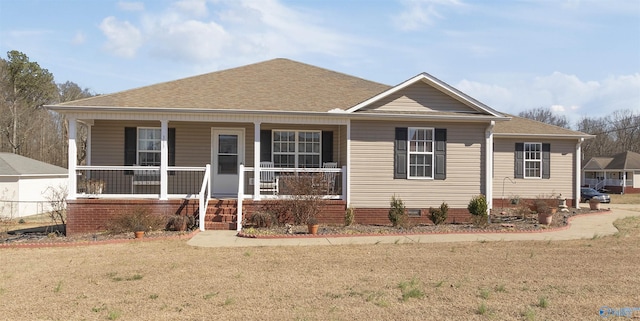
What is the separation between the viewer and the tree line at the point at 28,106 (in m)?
40.2

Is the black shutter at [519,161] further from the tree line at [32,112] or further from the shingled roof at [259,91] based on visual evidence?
the tree line at [32,112]

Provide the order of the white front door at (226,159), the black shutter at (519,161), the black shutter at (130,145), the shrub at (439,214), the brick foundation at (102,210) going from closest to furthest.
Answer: the brick foundation at (102,210)
the shrub at (439,214)
the black shutter at (130,145)
the white front door at (226,159)
the black shutter at (519,161)

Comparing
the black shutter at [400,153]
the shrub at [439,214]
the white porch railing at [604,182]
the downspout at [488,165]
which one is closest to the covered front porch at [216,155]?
the black shutter at [400,153]

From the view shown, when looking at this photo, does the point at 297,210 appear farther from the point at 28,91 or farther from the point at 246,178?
the point at 28,91

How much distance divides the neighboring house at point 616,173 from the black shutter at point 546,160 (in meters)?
27.8

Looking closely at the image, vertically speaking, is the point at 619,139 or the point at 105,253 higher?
the point at 619,139

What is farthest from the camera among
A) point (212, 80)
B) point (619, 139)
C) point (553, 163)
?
point (619, 139)

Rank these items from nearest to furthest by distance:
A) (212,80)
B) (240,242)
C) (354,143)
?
(240,242)
(354,143)
(212,80)

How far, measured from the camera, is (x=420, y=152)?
1471 cm

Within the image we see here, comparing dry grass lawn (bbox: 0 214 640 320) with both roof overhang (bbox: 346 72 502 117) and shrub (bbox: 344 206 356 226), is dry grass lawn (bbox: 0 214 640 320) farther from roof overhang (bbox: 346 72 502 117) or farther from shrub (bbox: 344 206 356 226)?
roof overhang (bbox: 346 72 502 117)

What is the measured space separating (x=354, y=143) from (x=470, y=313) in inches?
361

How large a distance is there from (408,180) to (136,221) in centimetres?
783

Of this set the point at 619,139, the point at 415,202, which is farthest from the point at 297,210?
the point at 619,139

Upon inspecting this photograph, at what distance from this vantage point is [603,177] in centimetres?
4812
